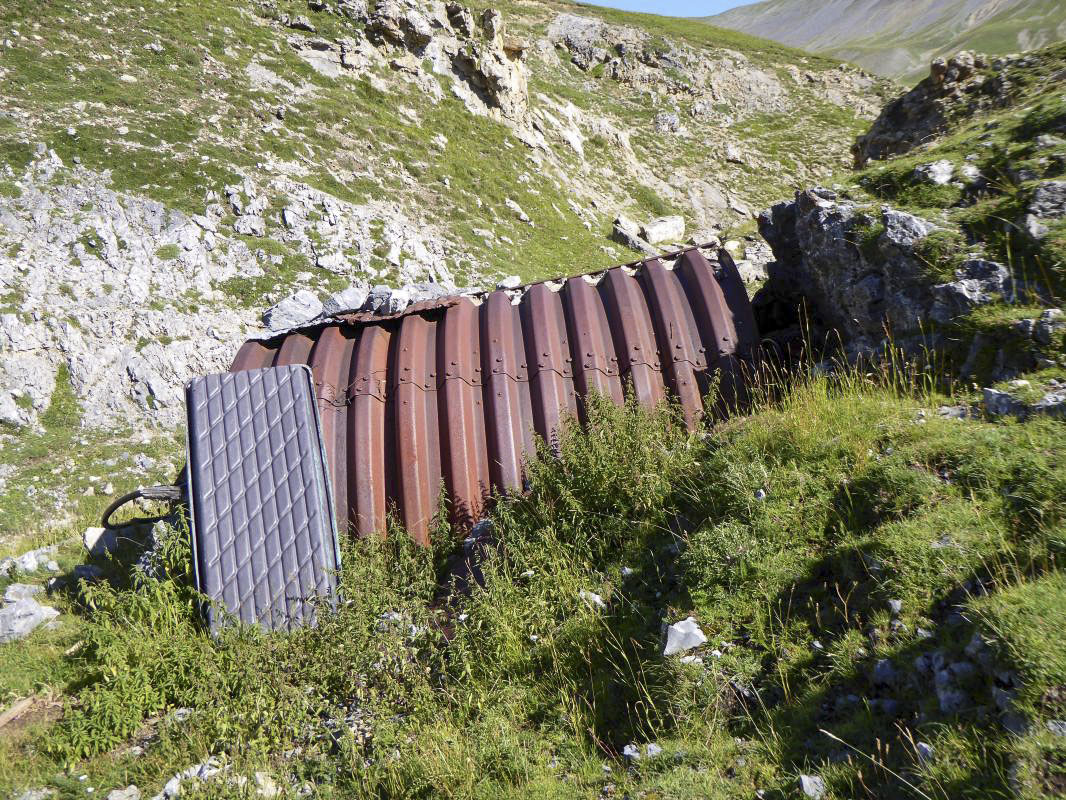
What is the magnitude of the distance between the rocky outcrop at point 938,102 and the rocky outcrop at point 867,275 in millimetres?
2627

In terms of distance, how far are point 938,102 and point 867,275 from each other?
484 centimetres

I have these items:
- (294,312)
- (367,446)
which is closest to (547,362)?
(367,446)

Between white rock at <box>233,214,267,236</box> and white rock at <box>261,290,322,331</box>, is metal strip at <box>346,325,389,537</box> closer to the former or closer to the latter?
white rock at <box>261,290,322,331</box>

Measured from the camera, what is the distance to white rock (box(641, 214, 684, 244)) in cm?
2668

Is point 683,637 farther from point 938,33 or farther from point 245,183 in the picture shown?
point 938,33

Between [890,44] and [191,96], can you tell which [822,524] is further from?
[890,44]

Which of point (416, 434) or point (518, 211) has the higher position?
point (518, 211)

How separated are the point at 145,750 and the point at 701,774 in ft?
11.8

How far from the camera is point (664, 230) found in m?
27.3

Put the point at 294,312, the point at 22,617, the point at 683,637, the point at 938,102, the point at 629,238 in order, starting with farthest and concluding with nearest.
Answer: the point at 629,238 < the point at 294,312 < the point at 938,102 < the point at 22,617 < the point at 683,637

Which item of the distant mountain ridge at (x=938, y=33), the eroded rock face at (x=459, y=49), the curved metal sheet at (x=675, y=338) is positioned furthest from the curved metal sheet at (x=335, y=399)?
the distant mountain ridge at (x=938, y=33)

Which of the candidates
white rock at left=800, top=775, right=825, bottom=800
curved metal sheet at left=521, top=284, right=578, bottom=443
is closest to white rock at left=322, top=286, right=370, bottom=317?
curved metal sheet at left=521, top=284, right=578, bottom=443

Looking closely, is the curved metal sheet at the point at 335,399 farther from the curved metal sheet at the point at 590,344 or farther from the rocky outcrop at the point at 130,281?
the rocky outcrop at the point at 130,281

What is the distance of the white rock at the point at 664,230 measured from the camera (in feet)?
87.5
